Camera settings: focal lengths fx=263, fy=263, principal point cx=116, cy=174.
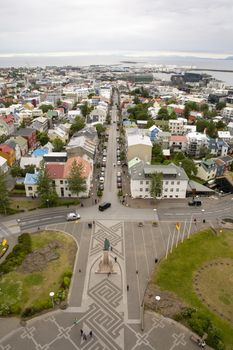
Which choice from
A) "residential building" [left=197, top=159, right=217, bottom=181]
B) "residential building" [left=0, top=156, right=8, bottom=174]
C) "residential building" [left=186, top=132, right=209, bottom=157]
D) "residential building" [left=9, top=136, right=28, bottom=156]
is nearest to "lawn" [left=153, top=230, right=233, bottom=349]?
"residential building" [left=197, top=159, right=217, bottom=181]

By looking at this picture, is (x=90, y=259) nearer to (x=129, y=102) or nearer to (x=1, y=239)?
(x=1, y=239)

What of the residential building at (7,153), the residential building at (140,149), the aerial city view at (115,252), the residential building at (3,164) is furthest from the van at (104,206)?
the residential building at (7,153)

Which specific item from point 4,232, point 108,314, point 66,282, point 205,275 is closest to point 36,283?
point 66,282

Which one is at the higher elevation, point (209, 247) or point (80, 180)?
point (80, 180)

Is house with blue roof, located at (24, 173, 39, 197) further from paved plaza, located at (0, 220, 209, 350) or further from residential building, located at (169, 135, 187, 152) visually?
residential building, located at (169, 135, 187, 152)

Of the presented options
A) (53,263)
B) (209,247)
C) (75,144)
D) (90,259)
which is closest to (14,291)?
(53,263)

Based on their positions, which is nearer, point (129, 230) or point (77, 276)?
point (77, 276)

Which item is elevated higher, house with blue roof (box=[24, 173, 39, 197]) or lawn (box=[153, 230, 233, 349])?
house with blue roof (box=[24, 173, 39, 197])
